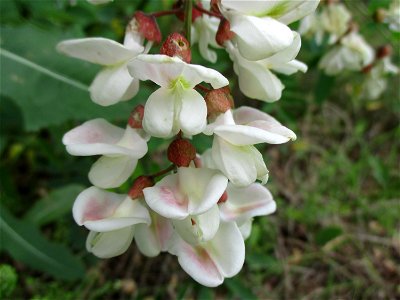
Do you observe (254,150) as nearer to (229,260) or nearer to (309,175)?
(229,260)

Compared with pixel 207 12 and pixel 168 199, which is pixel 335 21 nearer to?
pixel 207 12

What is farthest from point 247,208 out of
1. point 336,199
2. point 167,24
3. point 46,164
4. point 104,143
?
point 167,24

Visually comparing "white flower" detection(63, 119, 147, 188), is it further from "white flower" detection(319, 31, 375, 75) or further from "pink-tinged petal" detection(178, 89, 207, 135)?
"white flower" detection(319, 31, 375, 75)

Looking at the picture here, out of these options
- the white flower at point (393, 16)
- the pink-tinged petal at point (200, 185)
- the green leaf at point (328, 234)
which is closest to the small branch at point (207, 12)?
the pink-tinged petal at point (200, 185)

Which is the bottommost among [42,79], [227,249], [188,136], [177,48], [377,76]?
[42,79]

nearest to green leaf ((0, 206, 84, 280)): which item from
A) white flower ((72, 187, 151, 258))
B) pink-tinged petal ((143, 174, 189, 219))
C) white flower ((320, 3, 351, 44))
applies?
white flower ((72, 187, 151, 258))

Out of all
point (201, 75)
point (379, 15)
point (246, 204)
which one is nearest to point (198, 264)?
point (246, 204)
